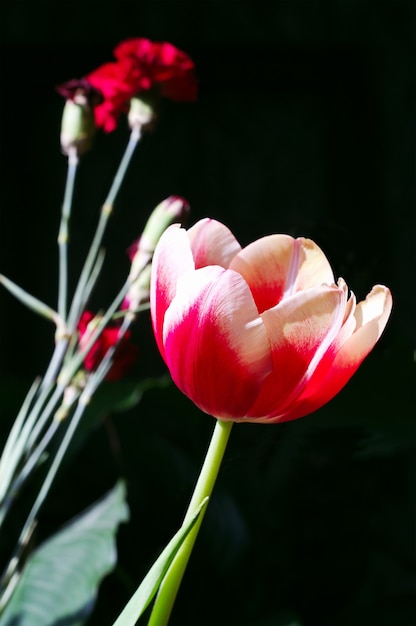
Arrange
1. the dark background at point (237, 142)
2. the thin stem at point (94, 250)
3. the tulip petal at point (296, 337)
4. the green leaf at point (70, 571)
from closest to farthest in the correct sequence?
1. the tulip petal at point (296, 337)
2. the thin stem at point (94, 250)
3. the green leaf at point (70, 571)
4. the dark background at point (237, 142)

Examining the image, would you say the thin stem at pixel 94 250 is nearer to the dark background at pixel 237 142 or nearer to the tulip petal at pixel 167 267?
the tulip petal at pixel 167 267

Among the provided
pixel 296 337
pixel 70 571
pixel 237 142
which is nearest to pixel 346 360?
pixel 296 337

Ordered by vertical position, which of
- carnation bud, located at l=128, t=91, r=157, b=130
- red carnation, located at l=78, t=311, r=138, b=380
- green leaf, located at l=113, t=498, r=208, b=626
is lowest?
red carnation, located at l=78, t=311, r=138, b=380

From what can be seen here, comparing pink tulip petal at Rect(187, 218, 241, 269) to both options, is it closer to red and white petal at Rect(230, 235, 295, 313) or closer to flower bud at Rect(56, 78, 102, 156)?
red and white petal at Rect(230, 235, 295, 313)

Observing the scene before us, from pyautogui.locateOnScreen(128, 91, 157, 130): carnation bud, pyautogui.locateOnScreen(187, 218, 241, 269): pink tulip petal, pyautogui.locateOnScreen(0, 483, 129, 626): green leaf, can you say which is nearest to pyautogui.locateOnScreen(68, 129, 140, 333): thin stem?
pyautogui.locateOnScreen(128, 91, 157, 130): carnation bud

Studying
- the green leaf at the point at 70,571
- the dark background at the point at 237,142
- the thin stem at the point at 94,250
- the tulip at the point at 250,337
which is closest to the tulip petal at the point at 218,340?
the tulip at the point at 250,337

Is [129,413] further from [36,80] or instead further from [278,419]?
[36,80]

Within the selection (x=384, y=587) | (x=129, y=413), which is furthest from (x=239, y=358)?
(x=384, y=587)

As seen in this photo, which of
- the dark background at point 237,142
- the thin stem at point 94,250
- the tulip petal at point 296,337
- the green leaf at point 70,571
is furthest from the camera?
the dark background at point 237,142
